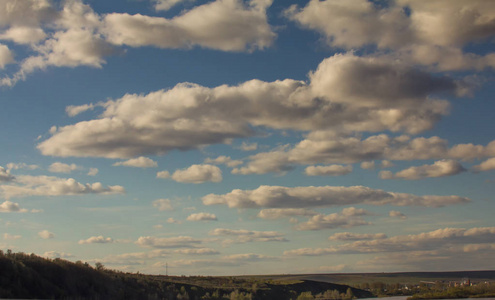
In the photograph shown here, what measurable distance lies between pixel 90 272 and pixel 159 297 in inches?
362

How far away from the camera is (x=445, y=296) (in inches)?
3398

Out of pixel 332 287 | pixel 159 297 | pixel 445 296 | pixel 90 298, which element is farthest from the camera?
pixel 332 287

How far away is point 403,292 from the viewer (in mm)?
121188

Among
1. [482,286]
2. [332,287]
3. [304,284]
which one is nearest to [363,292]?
[332,287]

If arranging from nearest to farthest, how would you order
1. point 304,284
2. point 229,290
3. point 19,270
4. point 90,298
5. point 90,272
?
point 19,270
point 90,298
point 90,272
point 229,290
point 304,284

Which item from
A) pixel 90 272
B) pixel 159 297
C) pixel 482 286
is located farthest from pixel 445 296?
pixel 90 272

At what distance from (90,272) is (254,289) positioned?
37.2m

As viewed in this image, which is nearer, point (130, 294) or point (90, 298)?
point (90, 298)

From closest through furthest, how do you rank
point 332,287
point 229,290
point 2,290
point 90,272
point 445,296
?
point 2,290
point 90,272
point 229,290
point 445,296
point 332,287

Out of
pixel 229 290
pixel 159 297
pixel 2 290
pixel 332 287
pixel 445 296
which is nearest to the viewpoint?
pixel 2 290

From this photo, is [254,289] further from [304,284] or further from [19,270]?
[19,270]

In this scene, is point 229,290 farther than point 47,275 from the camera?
Yes

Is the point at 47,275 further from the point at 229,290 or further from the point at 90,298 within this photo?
the point at 229,290

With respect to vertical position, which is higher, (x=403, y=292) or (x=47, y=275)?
(x=47, y=275)
